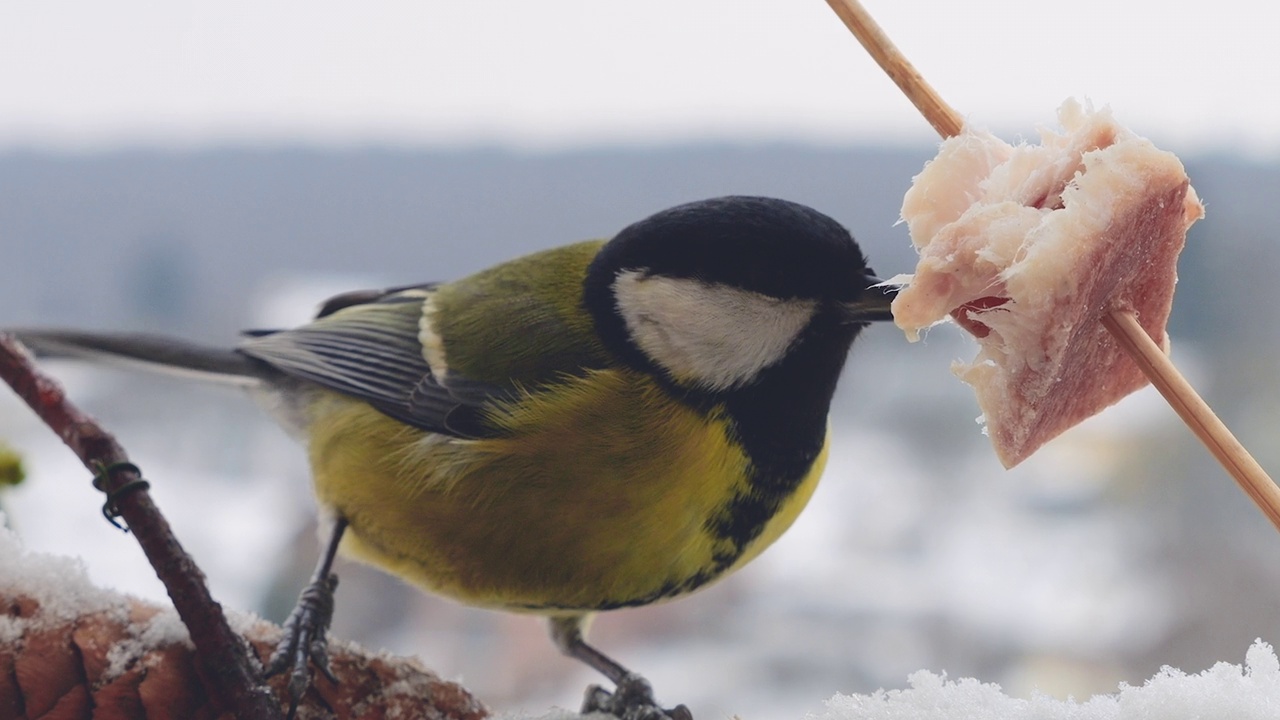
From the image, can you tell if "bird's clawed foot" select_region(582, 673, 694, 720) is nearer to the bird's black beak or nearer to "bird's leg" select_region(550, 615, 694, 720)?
"bird's leg" select_region(550, 615, 694, 720)

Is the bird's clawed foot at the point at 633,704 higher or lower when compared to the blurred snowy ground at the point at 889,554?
higher

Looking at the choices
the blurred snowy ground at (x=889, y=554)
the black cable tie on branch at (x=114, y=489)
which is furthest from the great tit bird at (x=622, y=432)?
the blurred snowy ground at (x=889, y=554)

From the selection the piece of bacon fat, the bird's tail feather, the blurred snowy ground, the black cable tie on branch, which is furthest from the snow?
the blurred snowy ground

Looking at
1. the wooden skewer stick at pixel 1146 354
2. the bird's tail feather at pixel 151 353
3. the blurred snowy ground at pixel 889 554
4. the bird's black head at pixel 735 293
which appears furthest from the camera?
the blurred snowy ground at pixel 889 554

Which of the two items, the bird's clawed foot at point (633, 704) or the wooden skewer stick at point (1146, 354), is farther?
the bird's clawed foot at point (633, 704)

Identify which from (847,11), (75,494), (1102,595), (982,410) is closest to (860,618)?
(1102,595)

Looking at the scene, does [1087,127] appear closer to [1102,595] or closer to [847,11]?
[847,11]

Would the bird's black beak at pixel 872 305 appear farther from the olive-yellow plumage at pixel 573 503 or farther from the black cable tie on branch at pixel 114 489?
the black cable tie on branch at pixel 114 489

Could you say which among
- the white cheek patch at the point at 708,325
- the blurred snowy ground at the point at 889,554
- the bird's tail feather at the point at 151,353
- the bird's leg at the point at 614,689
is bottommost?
the blurred snowy ground at the point at 889,554
